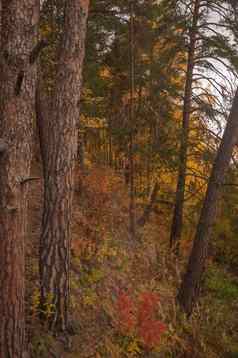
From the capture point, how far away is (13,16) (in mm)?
3879

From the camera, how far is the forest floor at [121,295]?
5648 millimetres

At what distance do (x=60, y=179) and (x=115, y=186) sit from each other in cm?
636

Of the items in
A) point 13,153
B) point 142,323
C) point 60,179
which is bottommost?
point 142,323

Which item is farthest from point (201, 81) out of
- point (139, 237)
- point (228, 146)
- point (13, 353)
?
point (13, 353)

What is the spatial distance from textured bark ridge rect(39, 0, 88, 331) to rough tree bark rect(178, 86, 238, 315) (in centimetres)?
347

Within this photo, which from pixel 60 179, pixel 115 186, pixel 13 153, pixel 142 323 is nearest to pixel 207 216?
pixel 142 323

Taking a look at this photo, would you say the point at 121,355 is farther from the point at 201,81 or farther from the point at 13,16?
the point at 201,81

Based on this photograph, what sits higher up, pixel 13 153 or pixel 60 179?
pixel 13 153

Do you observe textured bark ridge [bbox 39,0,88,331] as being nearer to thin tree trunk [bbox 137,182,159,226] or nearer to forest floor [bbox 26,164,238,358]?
forest floor [bbox 26,164,238,358]

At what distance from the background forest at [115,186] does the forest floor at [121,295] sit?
0.03 metres

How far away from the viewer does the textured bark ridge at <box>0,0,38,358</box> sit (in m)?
3.89

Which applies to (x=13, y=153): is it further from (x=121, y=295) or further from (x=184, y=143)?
(x=184, y=143)

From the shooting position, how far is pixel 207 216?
7.48 metres

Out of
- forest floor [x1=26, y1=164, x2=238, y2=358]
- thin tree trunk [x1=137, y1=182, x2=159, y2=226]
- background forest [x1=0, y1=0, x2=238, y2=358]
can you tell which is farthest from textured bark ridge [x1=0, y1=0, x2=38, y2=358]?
thin tree trunk [x1=137, y1=182, x2=159, y2=226]
